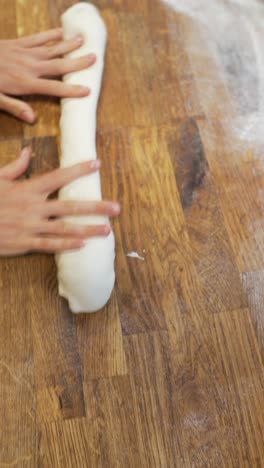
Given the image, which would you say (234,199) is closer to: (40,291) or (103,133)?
(103,133)

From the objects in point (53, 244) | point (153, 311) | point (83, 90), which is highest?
point (83, 90)

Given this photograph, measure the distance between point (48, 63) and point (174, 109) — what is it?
0.26 m

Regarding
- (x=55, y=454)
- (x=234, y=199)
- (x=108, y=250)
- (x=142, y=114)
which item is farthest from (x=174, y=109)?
(x=55, y=454)

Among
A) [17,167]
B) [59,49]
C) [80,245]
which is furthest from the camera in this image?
[59,49]

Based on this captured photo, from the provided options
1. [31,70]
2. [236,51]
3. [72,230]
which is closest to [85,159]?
[72,230]

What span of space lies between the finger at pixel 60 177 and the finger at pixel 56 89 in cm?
17

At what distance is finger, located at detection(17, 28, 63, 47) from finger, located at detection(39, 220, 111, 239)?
0.42 metres

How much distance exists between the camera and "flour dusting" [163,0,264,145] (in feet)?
3.20

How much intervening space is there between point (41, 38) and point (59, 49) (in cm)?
6

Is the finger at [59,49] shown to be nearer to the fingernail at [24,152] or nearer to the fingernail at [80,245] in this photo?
the fingernail at [24,152]

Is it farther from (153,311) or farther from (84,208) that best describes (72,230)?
(153,311)

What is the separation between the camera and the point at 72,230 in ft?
2.53

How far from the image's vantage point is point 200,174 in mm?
918

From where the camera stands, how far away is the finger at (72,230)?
0.76 m
